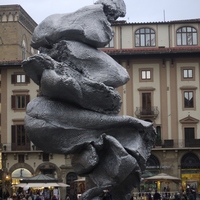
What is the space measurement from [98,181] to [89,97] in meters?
1.40

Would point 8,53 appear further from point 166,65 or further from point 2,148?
point 166,65

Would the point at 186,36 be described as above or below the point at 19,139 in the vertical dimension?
above

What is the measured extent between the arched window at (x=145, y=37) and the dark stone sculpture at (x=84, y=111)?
147 feet

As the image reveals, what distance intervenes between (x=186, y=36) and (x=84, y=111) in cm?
4598

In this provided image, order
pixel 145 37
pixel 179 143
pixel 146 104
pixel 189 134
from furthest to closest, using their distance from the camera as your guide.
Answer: pixel 145 37 < pixel 146 104 < pixel 189 134 < pixel 179 143

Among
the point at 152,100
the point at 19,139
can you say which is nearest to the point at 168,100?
the point at 152,100

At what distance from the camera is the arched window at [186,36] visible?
5491 centimetres

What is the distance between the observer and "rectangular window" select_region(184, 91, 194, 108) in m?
52.5

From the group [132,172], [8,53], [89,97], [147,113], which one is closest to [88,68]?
[89,97]

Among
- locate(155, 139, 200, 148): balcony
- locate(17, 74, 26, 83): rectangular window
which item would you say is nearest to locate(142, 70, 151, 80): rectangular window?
locate(155, 139, 200, 148): balcony

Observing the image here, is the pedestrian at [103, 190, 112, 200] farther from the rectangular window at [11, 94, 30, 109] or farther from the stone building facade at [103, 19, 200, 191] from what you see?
the rectangular window at [11, 94, 30, 109]

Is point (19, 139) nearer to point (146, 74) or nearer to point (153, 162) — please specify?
point (153, 162)

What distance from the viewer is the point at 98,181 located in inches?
398

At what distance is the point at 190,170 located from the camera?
168 feet
